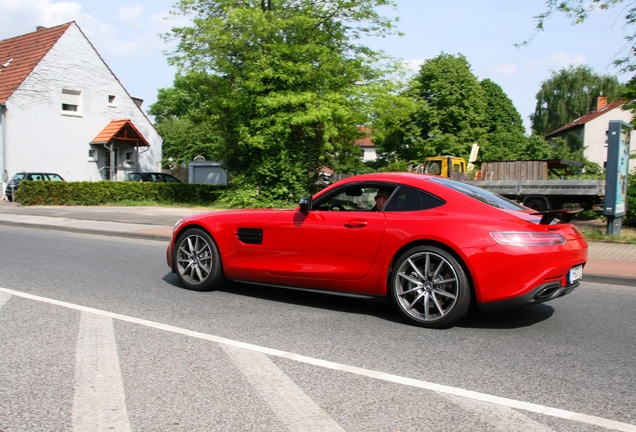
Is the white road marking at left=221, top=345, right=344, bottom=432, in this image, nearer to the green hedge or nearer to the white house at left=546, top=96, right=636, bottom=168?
the green hedge

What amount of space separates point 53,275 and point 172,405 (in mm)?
5501

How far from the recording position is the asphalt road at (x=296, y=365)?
3.24 m

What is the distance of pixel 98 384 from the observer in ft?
12.3

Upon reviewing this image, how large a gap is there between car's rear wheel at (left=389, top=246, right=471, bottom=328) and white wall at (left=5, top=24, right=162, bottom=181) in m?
32.0

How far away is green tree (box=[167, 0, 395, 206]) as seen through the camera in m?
23.8

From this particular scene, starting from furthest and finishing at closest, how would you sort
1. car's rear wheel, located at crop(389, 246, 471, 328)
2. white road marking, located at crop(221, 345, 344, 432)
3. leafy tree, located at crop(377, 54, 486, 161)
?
leafy tree, located at crop(377, 54, 486, 161) → car's rear wheel, located at crop(389, 246, 471, 328) → white road marking, located at crop(221, 345, 344, 432)

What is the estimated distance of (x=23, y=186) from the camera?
25.0 metres

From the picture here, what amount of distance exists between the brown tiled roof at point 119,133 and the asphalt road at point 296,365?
100 ft

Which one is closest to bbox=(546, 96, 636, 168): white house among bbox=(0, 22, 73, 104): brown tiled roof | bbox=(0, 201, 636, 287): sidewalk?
bbox=(0, 22, 73, 104): brown tiled roof

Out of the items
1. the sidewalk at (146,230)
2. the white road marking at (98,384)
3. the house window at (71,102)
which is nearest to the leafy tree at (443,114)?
the house window at (71,102)

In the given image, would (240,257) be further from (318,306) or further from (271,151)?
(271,151)

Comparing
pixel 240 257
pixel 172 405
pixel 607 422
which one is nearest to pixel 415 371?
pixel 607 422

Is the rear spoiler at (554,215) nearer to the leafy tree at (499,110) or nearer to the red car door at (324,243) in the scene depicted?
the red car door at (324,243)

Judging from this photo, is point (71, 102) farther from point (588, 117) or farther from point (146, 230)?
point (588, 117)
